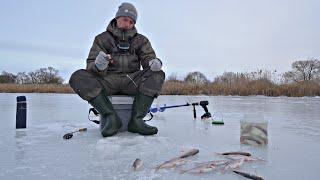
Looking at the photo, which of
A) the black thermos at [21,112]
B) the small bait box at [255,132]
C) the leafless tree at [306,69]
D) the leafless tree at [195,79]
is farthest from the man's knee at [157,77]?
the leafless tree at [306,69]

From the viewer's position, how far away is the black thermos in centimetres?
317

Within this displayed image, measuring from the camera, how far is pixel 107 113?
2762 mm

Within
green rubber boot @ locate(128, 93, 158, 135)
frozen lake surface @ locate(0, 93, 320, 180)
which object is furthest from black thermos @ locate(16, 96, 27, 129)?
green rubber boot @ locate(128, 93, 158, 135)

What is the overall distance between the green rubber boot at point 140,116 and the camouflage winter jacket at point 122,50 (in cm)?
39

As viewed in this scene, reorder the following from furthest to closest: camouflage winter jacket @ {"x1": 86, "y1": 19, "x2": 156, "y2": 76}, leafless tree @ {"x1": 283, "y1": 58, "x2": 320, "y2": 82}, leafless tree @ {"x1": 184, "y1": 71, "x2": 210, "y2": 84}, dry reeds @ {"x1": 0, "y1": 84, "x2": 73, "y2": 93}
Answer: leafless tree @ {"x1": 283, "y1": 58, "x2": 320, "y2": 82}, dry reeds @ {"x1": 0, "y1": 84, "x2": 73, "y2": 93}, leafless tree @ {"x1": 184, "y1": 71, "x2": 210, "y2": 84}, camouflage winter jacket @ {"x1": 86, "y1": 19, "x2": 156, "y2": 76}

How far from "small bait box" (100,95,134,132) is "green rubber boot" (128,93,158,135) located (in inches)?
4.7

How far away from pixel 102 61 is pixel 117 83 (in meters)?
0.36

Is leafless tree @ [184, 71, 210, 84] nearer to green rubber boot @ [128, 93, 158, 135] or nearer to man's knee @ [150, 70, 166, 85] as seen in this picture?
man's knee @ [150, 70, 166, 85]

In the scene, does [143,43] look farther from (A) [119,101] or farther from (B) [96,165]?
(B) [96,165]

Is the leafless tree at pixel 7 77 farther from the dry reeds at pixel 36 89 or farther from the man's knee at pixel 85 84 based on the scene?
the man's knee at pixel 85 84

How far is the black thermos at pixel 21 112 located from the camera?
10.4 feet

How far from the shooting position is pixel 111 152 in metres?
2.08

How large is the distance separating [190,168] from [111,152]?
638 millimetres

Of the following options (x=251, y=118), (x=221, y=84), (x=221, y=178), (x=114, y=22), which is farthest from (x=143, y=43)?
(x=221, y=84)
